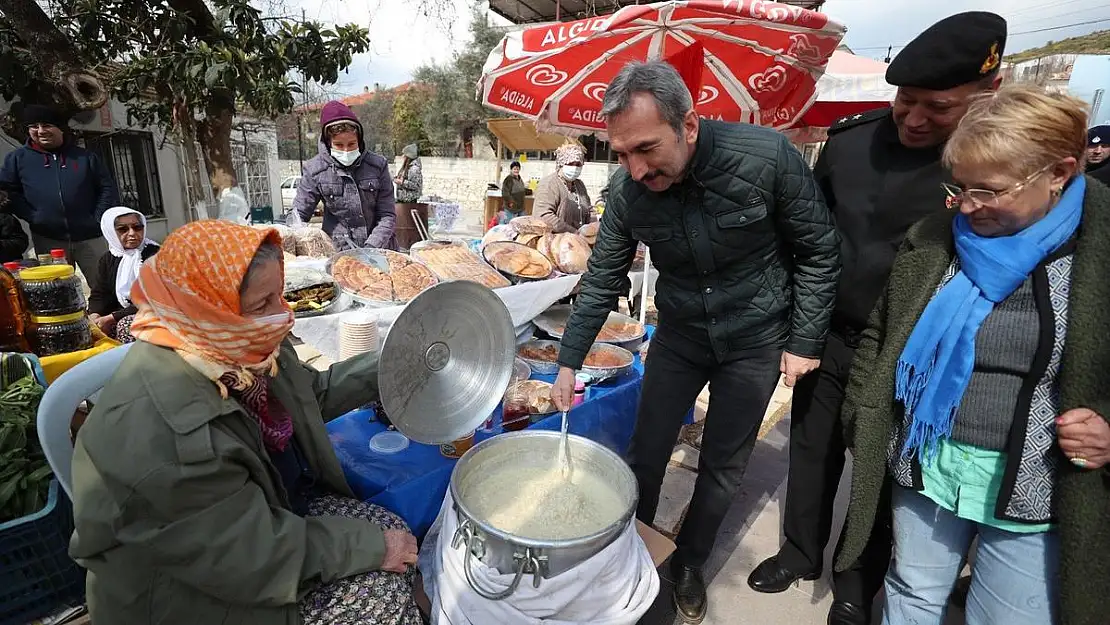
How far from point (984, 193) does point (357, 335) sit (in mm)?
2214

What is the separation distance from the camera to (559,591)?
135cm

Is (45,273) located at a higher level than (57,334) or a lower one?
higher

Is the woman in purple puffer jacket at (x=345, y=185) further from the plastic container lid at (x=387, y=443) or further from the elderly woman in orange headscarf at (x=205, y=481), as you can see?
the elderly woman in orange headscarf at (x=205, y=481)

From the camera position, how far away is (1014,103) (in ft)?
3.81

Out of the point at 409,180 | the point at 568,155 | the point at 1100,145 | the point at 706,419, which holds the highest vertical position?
the point at 1100,145

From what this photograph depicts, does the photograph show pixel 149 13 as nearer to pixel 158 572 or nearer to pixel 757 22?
pixel 757 22

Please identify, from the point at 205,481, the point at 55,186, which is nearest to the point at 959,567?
the point at 205,481

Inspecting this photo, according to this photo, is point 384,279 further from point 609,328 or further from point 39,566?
point 39,566

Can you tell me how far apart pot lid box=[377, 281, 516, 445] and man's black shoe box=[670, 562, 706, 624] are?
1206 mm

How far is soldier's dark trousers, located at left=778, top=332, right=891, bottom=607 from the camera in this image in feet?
6.63

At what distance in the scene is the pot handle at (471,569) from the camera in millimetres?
1303

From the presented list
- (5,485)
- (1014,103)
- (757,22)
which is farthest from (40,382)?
(757,22)

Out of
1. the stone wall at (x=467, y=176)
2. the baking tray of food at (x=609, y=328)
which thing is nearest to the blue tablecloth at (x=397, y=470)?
the baking tray of food at (x=609, y=328)

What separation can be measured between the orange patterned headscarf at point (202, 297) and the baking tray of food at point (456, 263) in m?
1.83
